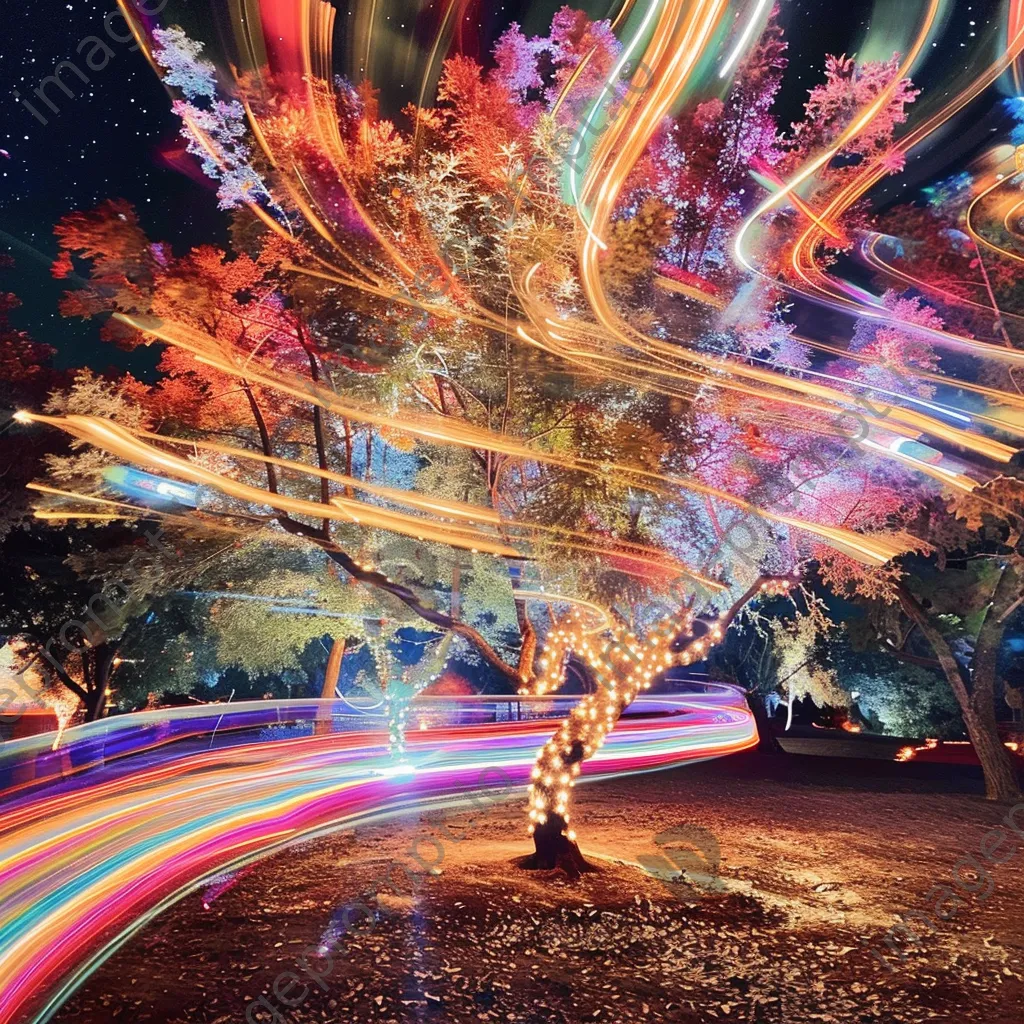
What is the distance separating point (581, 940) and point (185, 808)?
7098mm

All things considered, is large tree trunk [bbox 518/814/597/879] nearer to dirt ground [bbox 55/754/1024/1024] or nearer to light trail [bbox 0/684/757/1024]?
dirt ground [bbox 55/754/1024/1024]

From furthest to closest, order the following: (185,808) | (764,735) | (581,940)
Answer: (764,735) < (185,808) < (581,940)

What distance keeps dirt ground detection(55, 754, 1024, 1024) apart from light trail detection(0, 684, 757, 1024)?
1.41 feet

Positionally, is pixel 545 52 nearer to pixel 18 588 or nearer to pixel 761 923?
pixel 761 923

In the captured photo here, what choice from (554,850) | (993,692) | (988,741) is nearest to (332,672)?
(554,850)

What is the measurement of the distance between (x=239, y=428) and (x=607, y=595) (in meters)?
7.75

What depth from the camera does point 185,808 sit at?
10.5 meters

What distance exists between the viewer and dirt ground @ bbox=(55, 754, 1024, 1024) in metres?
4.70

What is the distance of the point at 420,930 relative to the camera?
573 cm

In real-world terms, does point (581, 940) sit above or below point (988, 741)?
below

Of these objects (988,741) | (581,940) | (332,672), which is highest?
(332,672)

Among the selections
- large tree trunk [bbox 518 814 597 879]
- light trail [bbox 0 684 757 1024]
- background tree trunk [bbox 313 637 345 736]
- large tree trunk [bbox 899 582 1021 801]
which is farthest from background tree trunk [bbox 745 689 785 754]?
large tree trunk [bbox 518 814 597 879]

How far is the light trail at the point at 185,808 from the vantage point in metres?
5.55

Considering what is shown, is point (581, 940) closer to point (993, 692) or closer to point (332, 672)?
point (993, 692)
